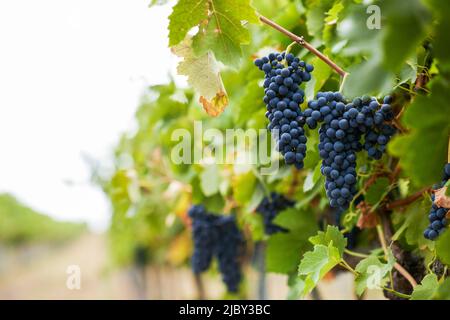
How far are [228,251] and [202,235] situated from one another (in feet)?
0.72

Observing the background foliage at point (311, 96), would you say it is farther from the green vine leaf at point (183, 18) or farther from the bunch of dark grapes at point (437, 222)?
the bunch of dark grapes at point (437, 222)

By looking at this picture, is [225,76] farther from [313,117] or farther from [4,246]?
[4,246]

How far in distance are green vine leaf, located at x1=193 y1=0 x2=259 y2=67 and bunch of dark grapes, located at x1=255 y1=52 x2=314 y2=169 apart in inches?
3.8

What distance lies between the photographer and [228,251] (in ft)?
10.6

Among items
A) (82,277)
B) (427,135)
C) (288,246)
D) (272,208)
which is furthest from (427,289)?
(82,277)

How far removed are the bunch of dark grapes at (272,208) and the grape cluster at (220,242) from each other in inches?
28.0

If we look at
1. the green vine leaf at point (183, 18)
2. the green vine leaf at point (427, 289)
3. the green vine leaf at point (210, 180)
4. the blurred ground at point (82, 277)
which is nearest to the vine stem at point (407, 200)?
the green vine leaf at point (427, 289)

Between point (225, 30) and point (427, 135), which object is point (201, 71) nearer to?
point (225, 30)

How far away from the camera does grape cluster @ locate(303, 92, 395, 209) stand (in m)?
1.35

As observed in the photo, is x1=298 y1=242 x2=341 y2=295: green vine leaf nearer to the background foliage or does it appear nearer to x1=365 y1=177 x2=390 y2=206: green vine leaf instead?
the background foliage

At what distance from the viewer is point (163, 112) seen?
3.15 m

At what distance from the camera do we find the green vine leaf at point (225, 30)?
139cm

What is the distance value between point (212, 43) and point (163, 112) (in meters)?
1.75

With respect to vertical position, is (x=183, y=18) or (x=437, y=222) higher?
(x=183, y=18)
